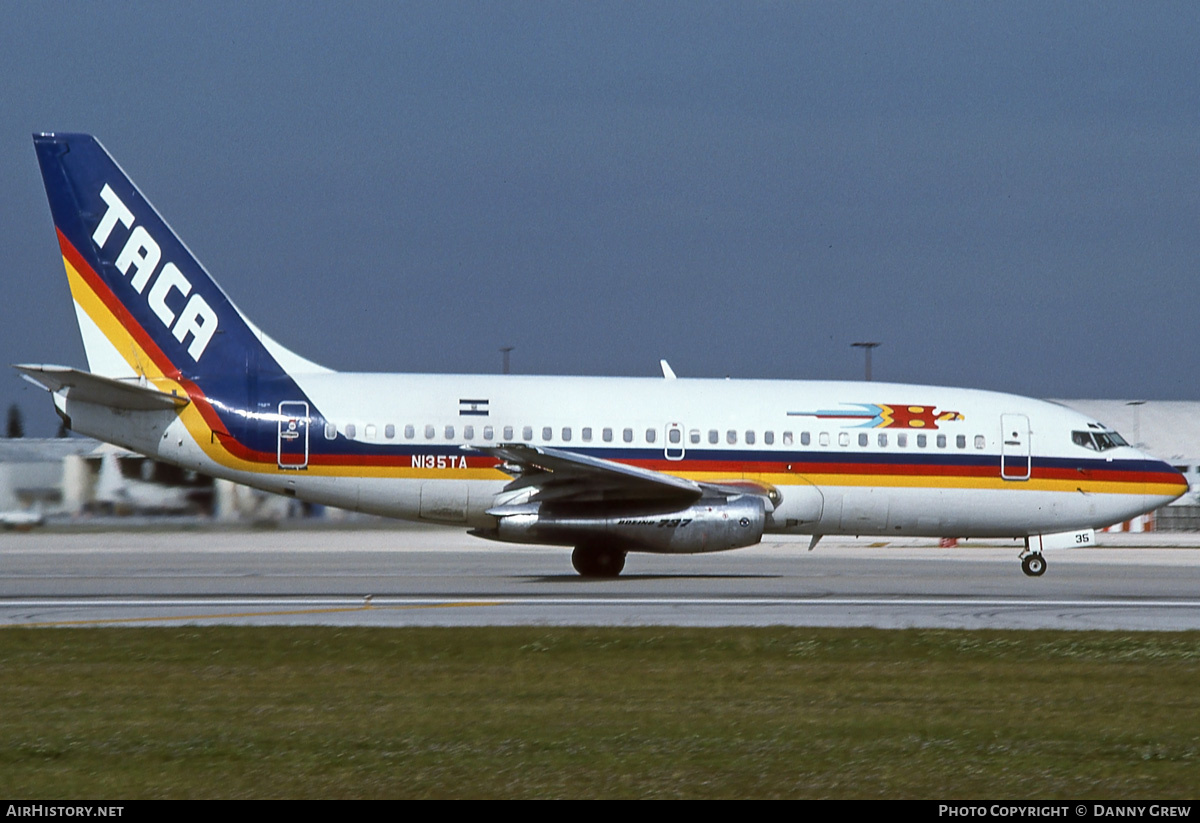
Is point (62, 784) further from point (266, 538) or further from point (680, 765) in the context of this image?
point (266, 538)

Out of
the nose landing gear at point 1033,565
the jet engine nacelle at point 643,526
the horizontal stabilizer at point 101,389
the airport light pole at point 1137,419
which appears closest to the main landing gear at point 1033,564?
the nose landing gear at point 1033,565

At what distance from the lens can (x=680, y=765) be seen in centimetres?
859

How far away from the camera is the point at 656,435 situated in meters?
25.7

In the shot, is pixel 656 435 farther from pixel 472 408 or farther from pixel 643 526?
pixel 472 408

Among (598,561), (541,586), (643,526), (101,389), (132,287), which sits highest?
(132,287)

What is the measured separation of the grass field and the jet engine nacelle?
311 inches

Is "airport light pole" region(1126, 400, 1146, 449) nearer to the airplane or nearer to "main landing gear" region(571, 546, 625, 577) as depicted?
the airplane

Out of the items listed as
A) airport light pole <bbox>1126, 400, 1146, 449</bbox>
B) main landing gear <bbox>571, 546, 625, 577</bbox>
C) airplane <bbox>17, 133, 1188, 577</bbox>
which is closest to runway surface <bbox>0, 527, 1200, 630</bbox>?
main landing gear <bbox>571, 546, 625, 577</bbox>

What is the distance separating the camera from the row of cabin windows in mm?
25109

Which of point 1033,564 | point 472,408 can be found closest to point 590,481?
point 472,408

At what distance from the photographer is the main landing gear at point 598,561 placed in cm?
2547

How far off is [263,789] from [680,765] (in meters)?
2.56

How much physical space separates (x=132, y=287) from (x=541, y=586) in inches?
390
